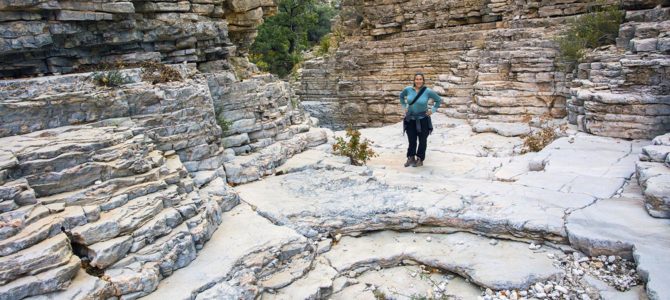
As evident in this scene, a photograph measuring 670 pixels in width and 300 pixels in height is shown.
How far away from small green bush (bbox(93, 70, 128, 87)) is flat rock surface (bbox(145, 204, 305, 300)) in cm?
223

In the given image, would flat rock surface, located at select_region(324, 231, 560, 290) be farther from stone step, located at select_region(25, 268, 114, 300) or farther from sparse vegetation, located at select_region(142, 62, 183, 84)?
sparse vegetation, located at select_region(142, 62, 183, 84)

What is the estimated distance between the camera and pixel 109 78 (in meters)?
5.89

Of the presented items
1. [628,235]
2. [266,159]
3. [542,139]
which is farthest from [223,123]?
[628,235]

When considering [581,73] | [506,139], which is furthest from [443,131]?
[581,73]

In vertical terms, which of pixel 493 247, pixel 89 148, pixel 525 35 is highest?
pixel 525 35

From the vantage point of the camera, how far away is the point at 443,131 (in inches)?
423

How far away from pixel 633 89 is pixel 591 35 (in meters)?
2.77

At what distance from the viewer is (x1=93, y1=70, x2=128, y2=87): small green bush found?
5824mm

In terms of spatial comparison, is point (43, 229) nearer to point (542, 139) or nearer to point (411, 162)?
point (411, 162)

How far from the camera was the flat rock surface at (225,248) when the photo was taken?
4246 millimetres

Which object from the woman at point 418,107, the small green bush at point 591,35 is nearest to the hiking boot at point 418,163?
the woman at point 418,107

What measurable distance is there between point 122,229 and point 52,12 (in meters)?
3.65

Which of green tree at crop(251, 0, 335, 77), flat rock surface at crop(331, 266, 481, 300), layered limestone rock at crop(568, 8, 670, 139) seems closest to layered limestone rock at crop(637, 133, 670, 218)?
layered limestone rock at crop(568, 8, 670, 139)

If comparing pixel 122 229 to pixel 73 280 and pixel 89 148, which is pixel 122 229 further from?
pixel 89 148
